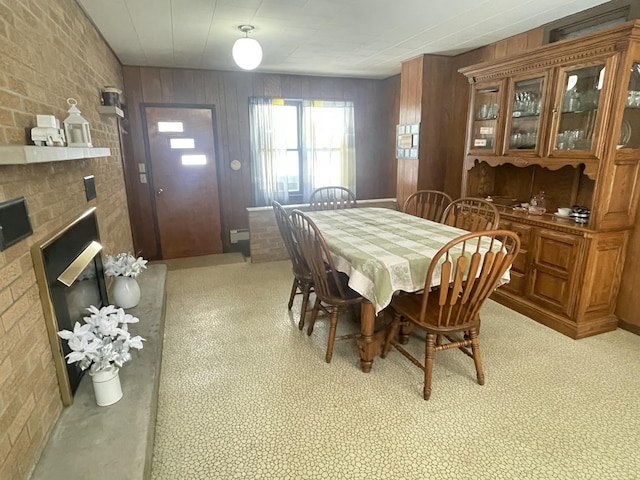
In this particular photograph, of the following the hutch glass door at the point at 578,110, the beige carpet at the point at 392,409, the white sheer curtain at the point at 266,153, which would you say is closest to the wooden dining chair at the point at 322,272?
the beige carpet at the point at 392,409

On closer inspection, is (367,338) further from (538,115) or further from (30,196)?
(538,115)

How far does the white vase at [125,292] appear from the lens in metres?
2.56

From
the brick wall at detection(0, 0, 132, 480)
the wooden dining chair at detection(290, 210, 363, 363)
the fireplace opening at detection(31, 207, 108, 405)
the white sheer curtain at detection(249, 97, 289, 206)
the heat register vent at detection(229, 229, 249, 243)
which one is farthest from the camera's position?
the heat register vent at detection(229, 229, 249, 243)

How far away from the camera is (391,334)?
2.29m

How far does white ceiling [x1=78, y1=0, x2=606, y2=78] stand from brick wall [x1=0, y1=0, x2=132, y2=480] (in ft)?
2.19

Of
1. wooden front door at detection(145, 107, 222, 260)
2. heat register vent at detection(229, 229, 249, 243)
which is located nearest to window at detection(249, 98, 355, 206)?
heat register vent at detection(229, 229, 249, 243)

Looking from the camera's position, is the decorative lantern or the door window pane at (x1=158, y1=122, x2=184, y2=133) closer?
the decorative lantern

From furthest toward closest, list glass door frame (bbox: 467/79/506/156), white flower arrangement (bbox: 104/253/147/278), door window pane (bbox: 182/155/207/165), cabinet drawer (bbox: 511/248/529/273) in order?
1. door window pane (bbox: 182/155/207/165)
2. glass door frame (bbox: 467/79/506/156)
3. cabinet drawer (bbox: 511/248/529/273)
4. white flower arrangement (bbox: 104/253/147/278)

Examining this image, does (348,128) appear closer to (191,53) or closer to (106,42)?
(191,53)

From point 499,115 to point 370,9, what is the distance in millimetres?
1402

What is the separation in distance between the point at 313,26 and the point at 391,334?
8.26 ft

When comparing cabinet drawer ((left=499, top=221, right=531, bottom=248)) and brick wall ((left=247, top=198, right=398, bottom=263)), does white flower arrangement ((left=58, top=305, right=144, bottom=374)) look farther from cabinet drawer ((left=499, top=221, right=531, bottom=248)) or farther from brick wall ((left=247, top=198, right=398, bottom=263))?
cabinet drawer ((left=499, top=221, right=531, bottom=248))

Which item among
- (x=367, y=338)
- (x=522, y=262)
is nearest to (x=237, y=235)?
(x=367, y=338)

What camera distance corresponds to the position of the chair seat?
194cm
